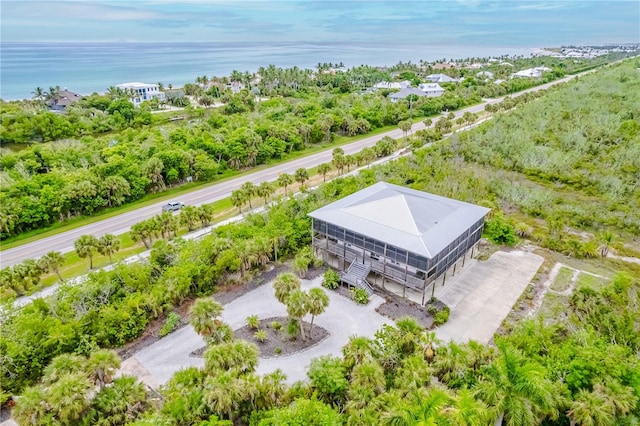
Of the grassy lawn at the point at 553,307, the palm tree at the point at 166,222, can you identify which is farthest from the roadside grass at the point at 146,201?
the grassy lawn at the point at 553,307

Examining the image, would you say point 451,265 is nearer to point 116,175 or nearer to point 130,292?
point 130,292

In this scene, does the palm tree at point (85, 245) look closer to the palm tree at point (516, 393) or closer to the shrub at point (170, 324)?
the shrub at point (170, 324)

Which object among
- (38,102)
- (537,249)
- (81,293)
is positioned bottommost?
(537,249)

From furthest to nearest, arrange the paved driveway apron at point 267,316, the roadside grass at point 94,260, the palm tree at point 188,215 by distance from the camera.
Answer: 1. the palm tree at point 188,215
2. the roadside grass at point 94,260
3. the paved driveway apron at point 267,316

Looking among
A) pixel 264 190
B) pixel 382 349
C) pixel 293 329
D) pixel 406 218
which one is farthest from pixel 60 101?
pixel 382 349

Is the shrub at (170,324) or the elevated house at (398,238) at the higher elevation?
the elevated house at (398,238)

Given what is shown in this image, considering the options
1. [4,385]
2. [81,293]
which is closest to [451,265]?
[81,293]

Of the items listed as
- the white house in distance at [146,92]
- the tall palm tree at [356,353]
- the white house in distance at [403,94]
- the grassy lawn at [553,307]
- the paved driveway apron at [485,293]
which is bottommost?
the grassy lawn at [553,307]
